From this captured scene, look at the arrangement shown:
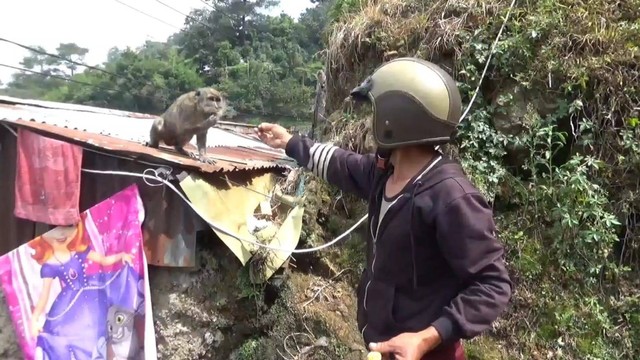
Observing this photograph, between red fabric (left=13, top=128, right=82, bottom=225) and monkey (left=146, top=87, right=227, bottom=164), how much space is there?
826 mm

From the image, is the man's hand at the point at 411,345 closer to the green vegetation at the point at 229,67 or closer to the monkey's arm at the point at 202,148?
the monkey's arm at the point at 202,148

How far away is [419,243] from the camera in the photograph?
210 centimetres

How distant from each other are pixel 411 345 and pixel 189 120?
13.7ft

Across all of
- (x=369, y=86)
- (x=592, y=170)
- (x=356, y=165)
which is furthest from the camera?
(x=592, y=170)

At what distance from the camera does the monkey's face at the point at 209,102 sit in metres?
5.56

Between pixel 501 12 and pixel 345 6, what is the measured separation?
216 centimetres

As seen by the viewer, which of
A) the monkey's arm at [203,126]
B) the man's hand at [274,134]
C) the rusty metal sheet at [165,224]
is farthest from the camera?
the monkey's arm at [203,126]

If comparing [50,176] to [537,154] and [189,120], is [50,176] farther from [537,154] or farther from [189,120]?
[537,154]

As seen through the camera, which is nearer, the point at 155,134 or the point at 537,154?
the point at 537,154

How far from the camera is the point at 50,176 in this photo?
501cm

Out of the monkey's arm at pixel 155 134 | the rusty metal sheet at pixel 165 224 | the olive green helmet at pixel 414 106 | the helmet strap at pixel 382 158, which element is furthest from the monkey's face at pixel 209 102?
the olive green helmet at pixel 414 106

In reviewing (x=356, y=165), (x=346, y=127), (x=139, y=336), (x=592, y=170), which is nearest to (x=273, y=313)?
(x=139, y=336)

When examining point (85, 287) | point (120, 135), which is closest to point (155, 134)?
point (120, 135)

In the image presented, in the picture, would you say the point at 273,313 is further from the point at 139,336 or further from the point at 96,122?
the point at 96,122
